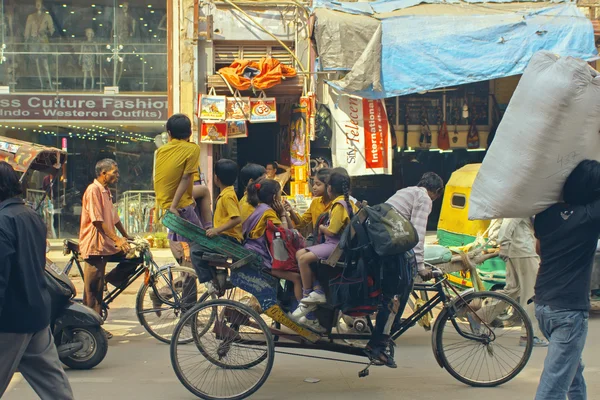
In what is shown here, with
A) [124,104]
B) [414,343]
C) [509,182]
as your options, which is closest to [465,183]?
[414,343]

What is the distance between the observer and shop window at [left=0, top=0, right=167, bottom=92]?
43.6 ft

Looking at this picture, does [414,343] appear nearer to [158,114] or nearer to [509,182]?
[509,182]

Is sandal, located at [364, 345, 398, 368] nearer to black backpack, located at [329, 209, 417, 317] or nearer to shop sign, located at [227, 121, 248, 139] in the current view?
black backpack, located at [329, 209, 417, 317]

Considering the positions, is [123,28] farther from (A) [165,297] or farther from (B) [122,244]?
(A) [165,297]

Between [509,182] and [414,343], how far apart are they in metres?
3.45

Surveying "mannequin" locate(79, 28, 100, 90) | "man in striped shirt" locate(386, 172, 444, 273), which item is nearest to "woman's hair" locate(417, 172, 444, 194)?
"man in striped shirt" locate(386, 172, 444, 273)

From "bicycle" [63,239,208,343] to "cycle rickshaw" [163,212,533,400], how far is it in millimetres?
1538

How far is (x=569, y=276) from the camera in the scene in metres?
3.84


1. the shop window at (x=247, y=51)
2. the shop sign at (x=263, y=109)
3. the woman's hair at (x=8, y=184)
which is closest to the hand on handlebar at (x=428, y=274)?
the woman's hair at (x=8, y=184)

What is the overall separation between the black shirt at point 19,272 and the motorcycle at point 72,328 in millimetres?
2131

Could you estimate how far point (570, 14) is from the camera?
491 inches

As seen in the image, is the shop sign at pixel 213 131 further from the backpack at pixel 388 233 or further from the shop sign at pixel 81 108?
the backpack at pixel 388 233

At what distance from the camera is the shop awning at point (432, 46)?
12.0m

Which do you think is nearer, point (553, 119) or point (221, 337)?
point (553, 119)
